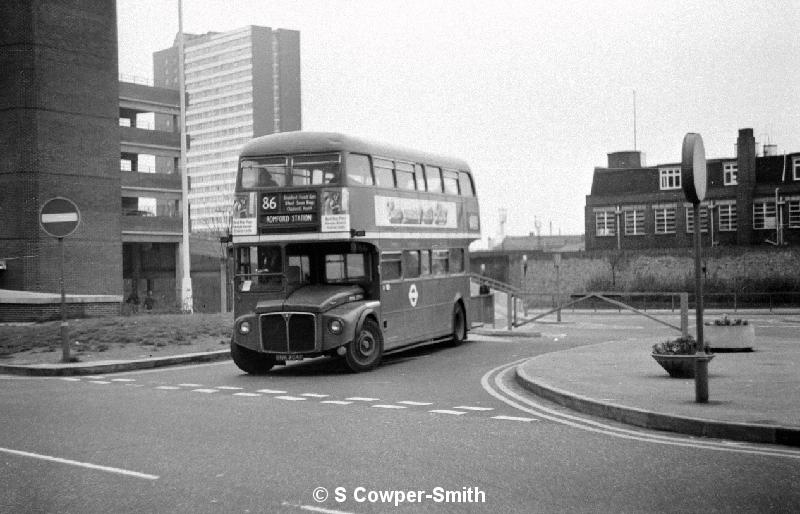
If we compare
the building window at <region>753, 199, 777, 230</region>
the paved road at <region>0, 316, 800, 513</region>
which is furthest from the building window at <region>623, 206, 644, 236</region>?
the paved road at <region>0, 316, 800, 513</region>

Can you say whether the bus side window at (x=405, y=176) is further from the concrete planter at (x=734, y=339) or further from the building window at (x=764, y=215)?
the building window at (x=764, y=215)

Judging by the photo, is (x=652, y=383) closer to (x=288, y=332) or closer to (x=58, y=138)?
(x=288, y=332)

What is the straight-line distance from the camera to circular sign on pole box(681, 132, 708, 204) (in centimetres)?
1035

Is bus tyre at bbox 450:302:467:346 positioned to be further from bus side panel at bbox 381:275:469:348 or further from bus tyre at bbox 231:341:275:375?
bus tyre at bbox 231:341:275:375

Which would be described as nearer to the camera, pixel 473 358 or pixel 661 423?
pixel 661 423

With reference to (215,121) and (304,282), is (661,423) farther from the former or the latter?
(215,121)

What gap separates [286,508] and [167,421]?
15.5ft

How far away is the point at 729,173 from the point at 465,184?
51.8 m

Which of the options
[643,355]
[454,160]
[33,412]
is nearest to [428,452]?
[33,412]

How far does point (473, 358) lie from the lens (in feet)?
62.7

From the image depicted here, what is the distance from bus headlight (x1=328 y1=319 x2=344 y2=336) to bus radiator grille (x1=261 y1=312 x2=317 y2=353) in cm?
29

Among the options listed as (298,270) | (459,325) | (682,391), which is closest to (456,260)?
(459,325)

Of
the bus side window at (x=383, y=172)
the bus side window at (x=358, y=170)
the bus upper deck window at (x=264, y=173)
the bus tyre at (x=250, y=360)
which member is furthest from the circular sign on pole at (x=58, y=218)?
the bus side window at (x=383, y=172)

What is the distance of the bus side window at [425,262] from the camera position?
65.0 feet
